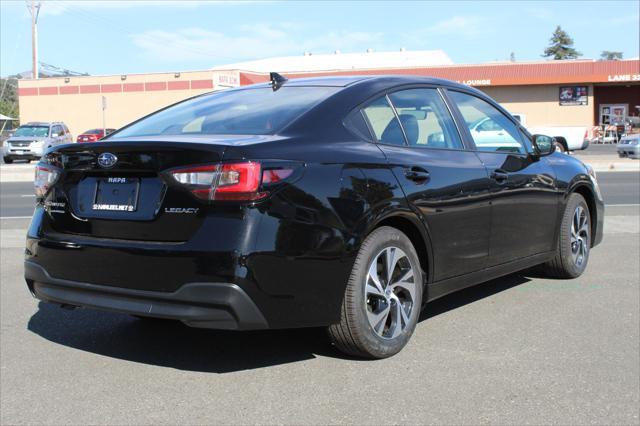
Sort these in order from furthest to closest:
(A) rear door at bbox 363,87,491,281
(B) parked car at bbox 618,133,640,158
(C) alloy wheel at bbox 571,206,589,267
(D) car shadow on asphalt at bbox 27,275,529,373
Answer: (B) parked car at bbox 618,133,640,158 → (C) alloy wheel at bbox 571,206,589,267 → (A) rear door at bbox 363,87,491,281 → (D) car shadow on asphalt at bbox 27,275,529,373

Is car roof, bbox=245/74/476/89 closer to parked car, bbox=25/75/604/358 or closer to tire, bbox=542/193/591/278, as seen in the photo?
parked car, bbox=25/75/604/358

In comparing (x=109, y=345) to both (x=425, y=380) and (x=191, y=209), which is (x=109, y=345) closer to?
(x=191, y=209)

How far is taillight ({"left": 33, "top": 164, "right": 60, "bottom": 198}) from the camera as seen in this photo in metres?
4.20

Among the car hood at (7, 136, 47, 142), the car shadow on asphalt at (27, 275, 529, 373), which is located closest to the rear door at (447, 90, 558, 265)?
the car shadow on asphalt at (27, 275, 529, 373)

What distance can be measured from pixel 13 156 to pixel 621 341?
31.9 metres

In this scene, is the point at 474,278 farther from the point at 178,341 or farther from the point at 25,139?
the point at 25,139

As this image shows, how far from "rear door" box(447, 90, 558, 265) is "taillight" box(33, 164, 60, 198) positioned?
274 cm

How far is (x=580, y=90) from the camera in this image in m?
52.3

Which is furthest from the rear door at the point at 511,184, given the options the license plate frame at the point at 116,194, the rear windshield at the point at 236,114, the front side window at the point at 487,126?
the license plate frame at the point at 116,194

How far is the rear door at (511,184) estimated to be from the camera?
519cm

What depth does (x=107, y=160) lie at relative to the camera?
3.89 metres

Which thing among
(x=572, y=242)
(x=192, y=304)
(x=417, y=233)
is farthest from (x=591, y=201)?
(x=192, y=304)

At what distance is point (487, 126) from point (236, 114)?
222 centimetres

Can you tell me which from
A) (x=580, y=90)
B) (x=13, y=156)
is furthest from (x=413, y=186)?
(x=580, y=90)
